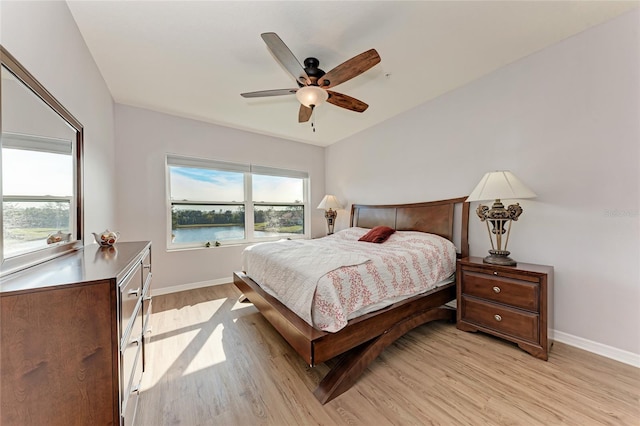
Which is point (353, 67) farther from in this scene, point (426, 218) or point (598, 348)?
point (598, 348)

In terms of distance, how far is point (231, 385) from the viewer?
162 cm

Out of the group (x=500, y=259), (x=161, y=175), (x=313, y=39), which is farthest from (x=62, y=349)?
(x=161, y=175)

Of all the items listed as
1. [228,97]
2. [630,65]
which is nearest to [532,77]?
[630,65]

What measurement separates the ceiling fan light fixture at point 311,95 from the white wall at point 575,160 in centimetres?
179

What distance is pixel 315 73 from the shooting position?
2078 mm

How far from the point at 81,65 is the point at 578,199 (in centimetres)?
432

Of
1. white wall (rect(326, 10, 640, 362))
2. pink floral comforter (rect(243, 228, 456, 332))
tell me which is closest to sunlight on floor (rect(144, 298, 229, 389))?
pink floral comforter (rect(243, 228, 456, 332))

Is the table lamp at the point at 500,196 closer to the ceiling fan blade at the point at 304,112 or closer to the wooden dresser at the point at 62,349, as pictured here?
the ceiling fan blade at the point at 304,112

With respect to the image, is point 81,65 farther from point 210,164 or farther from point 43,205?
point 210,164

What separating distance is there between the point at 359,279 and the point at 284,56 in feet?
5.73

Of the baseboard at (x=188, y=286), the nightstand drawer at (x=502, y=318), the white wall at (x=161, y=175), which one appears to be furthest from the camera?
the baseboard at (x=188, y=286)

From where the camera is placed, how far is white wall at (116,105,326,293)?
Result: 125 inches

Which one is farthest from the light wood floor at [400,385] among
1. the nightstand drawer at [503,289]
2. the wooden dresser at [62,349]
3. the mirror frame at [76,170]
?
the mirror frame at [76,170]

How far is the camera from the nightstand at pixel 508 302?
186 cm
